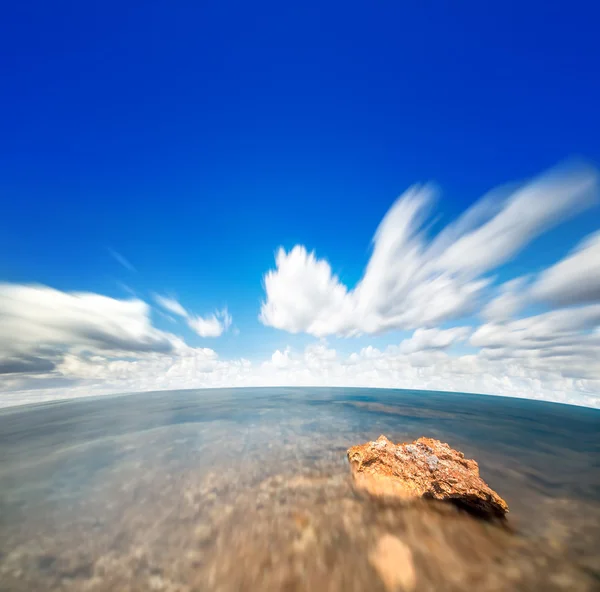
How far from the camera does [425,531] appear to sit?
343 inches

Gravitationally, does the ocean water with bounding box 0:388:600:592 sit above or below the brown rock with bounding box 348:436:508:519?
below

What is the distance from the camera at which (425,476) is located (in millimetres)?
11594

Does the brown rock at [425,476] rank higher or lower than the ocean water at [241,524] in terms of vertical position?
higher

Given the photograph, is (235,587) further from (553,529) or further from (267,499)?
(553,529)

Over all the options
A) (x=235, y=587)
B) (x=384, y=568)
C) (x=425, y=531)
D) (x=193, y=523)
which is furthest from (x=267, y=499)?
(x=425, y=531)

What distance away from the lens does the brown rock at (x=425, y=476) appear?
10.1 m

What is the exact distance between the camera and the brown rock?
33.2 ft

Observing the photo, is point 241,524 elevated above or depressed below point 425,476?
below

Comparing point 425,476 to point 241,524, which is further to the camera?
point 425,476

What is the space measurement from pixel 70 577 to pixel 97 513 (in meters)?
4.87

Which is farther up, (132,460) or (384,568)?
(384,568)

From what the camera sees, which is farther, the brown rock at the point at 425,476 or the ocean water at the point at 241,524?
the brown rock at the point at 425,476

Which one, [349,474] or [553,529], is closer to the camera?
[553,529]

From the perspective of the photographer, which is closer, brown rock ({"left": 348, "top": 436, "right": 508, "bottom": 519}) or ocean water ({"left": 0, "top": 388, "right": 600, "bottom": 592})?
ocean water ({"left": 0, "top": 388, "right": 600, "bottom": 592})
